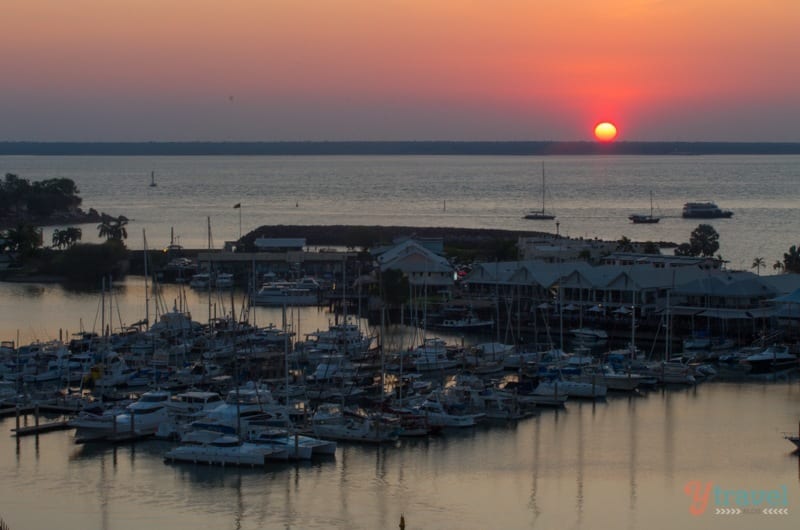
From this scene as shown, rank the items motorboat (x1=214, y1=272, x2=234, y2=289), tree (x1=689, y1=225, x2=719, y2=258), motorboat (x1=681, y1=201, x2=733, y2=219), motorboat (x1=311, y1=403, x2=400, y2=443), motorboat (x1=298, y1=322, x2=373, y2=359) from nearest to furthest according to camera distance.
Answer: motorboat (x1=311, y1=403, x2=400, y2=443) < motorboat (x1=298, y1=322, x2=373, y2=359) < motorboat (x1=214, y1=272, x2=234, y2=289) < tree (x1=689, y1=225, x2=719, y2=258) < motorboat (x1=681, y1=201, x2=733, y2=219)

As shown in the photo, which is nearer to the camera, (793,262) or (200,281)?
(793,262)

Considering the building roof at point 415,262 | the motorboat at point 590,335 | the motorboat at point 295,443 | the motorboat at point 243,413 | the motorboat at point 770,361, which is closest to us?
the motorboat at point 295,443

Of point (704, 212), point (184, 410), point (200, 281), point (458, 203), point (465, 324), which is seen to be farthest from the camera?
point (458, 203)

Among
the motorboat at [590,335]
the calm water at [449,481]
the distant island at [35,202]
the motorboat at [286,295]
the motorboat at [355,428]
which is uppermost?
the distant island at [35,202]

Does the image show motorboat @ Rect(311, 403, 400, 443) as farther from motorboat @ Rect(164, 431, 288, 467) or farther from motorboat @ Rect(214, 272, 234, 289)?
motorboat @ Rect(214, 272, 234, 289)

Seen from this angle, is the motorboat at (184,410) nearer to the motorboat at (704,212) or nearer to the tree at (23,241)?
the tree at (23,241)

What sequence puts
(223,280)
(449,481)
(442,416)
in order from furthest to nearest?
(223,280) < (442,416) < (449,481)

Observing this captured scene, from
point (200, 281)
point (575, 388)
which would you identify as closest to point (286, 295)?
point (200, 281)

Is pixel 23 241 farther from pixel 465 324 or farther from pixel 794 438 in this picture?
pixel 794 438

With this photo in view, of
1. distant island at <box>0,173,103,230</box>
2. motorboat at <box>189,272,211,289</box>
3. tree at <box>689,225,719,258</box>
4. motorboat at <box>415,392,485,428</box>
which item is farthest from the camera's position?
distant island at <box>0,173,103,230</box>

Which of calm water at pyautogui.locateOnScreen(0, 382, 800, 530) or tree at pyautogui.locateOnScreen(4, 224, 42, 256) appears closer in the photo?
calm water at pyautogui.locateOnScreen(0, 382, 800, 530)

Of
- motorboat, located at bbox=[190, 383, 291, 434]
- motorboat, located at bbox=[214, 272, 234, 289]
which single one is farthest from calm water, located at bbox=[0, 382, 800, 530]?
motorboat, located at bbox=[214, 272, 234, 289]

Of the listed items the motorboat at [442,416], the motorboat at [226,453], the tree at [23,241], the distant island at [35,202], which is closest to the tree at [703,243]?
the tree at [23,241]

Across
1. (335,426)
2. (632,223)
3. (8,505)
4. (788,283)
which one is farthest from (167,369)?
(632,223)
